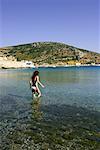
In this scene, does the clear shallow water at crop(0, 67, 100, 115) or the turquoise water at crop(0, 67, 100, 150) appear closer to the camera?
the turquoise water at crop(0, 67, 100, 150)

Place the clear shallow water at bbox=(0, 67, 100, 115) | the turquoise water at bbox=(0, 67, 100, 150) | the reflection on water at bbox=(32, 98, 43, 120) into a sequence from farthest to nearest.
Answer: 1. the clear shallow water at bbox=(0, 67, 100, 115)
2. the reflection on water at bbox=(32, 98, 43, 120)
3. the turquoise water at bbox=(0, 67, 100, 150)

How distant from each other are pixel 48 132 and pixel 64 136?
3.52 feet

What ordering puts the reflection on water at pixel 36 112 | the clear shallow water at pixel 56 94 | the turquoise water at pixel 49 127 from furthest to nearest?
the clear shallow water at pixel 56 94, the reflection on water at pixel 36 112, the turquoise water at pixel 49 127

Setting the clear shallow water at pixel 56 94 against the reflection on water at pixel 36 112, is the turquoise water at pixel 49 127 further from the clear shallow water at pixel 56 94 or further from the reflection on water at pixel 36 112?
the clear shallow water at pixel 56 94

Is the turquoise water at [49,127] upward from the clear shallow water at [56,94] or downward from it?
downward

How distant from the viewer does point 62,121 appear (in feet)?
54.8

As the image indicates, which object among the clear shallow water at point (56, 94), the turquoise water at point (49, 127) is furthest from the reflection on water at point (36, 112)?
the clear shallow water at point (56, 94)

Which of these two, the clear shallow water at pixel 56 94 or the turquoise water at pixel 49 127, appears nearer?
the turquoise water at pixel 49 127

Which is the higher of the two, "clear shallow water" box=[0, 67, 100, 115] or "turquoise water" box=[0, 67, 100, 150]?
"clear shallow water" box=[0, 67, 100, 115]

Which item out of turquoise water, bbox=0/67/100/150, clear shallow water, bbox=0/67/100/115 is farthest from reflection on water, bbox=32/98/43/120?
clear shallow water, bbox=0/67/100/115

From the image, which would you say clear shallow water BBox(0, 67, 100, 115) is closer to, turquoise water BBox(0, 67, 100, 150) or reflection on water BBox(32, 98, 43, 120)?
reflection on water BBox(32, 98, 43, 120)

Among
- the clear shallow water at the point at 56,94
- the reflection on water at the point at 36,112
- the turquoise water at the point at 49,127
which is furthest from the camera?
the clear shallow water at the point at 56,94

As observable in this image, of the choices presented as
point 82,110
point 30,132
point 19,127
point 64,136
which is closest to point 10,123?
point 19,127

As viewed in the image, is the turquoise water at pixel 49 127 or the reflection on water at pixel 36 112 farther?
the reflection on water at pixel 36 112
